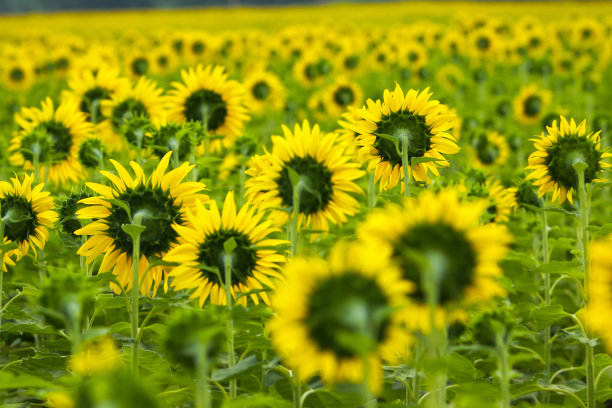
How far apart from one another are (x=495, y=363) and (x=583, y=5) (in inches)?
1166

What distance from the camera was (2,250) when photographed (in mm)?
2293

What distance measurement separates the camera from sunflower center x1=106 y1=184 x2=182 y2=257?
6.99ft

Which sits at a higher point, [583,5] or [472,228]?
[583,5]

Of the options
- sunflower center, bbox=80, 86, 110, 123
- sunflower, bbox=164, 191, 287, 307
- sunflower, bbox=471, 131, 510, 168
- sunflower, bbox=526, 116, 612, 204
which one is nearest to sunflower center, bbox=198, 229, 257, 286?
sunflower, bbox=164, 191, 287, 307

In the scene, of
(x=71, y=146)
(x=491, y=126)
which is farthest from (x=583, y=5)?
(x=71, y=146)

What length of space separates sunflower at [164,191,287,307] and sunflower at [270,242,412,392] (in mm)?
602

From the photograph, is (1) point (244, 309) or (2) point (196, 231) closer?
(1) point (244, 309)

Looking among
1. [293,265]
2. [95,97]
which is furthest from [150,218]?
[95,97]

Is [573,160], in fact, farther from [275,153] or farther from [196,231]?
[196,231]

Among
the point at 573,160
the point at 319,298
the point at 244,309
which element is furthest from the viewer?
the point at 573,160

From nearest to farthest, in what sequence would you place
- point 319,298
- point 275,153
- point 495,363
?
point 319,298
point 275,153
point 495,363

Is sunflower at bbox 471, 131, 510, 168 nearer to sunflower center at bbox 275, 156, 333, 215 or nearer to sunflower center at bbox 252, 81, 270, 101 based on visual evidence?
sunflower center at bbox 252, 81, 270, 101

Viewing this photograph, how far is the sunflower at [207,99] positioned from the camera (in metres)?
3.63

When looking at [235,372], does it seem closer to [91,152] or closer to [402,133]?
[402,133]
